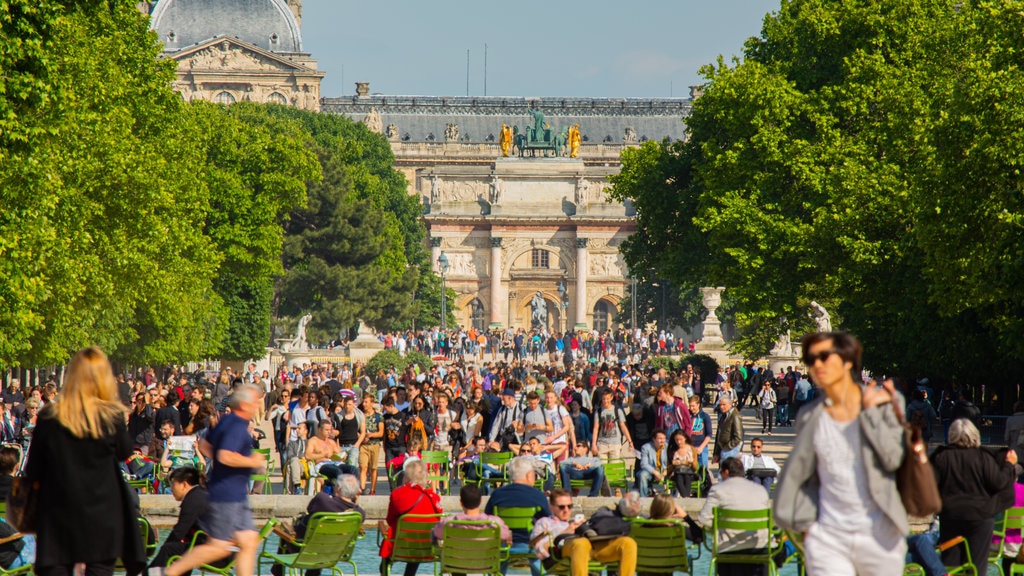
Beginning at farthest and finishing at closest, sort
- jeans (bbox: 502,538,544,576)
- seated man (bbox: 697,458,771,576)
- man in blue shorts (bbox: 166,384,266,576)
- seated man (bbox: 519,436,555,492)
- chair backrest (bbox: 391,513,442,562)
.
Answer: seated man (bbox: 519,436,555,492)
jeans (bbox: 502,538,544,576)
chair backrest (bbox: 391,513,442,562)
seated man (bbox: 697,458,771,576)
man in blue shorts (bbox: 166,384,266,576)

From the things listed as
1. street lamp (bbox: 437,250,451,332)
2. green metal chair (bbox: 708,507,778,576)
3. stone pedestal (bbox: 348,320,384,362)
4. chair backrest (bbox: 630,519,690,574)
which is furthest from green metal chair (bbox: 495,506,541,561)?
street lamp (bbox: 437,250,451,332)

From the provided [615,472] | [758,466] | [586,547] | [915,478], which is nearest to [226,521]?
[586,547]

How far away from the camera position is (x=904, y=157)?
3434cm

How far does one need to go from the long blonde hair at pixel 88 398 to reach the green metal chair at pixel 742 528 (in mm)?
5353

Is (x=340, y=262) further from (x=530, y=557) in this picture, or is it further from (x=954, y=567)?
(x=954, y=567)

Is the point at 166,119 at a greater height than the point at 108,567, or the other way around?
the point at 166,119

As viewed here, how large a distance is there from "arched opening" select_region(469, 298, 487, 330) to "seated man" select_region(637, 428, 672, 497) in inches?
3693

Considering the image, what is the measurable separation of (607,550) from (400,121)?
126770 millimetres

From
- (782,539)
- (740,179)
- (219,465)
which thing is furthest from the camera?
(740,179)

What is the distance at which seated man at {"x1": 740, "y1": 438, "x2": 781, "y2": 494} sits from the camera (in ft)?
57.2

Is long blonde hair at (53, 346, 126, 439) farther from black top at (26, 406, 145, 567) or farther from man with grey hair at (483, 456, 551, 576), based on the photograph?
man with grey hair at (483, 456, 551, 576)

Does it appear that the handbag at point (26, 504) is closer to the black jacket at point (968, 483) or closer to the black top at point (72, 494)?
the black top at point (72, 494)

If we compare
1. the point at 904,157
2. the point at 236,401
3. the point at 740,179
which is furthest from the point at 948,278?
the point at 236,401

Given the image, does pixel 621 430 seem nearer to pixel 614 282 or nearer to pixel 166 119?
pixel 166 119
